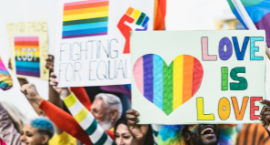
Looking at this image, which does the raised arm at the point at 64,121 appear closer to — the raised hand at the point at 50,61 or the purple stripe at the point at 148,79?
the raised hand at the point at 50,61

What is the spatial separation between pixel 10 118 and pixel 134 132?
1151mm

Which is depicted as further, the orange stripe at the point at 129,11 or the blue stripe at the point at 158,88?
the orange stripe at the point at 129,11

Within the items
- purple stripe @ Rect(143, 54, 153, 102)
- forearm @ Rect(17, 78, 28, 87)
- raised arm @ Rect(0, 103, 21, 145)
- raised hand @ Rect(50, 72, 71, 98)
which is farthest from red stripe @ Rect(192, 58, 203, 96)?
raised arm @ Rect(0, 103, 21, 145)

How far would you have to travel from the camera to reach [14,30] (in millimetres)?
2381

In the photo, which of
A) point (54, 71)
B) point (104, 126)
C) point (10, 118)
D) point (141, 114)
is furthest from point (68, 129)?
point (141, 114)

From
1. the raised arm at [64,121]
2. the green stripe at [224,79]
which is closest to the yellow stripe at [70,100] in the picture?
the raised arm at [64,121]

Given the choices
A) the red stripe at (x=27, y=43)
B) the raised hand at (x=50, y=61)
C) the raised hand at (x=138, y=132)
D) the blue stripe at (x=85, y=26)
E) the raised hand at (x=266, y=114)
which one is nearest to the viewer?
the raised hand at (x=266, y=114)

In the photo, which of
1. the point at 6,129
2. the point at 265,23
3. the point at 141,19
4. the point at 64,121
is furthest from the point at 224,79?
the point at 6,129

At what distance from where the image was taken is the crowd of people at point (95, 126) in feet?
5.66

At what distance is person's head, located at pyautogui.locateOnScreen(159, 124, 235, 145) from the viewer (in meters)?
1.69

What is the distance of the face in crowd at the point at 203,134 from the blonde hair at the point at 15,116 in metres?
1.39

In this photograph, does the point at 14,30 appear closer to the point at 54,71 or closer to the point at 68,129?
the point at 54,71

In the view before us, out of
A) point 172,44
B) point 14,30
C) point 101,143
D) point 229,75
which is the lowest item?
point 101,143

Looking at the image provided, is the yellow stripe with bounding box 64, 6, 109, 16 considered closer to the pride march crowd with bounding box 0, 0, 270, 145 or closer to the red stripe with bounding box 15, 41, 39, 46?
the pride march crowd with bounding box 0, 0, 270, 145
